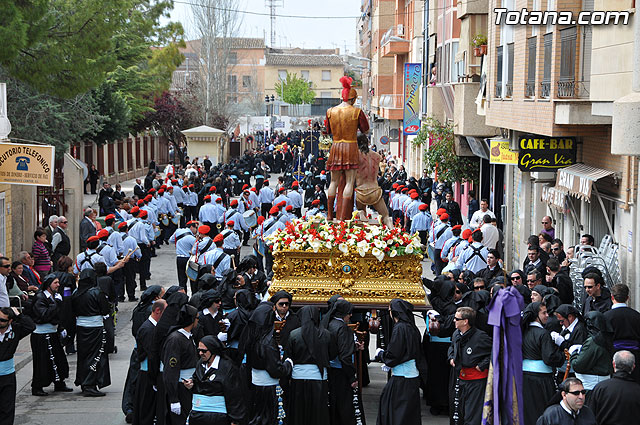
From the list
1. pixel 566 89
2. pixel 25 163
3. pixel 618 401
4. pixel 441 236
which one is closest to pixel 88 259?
pixel 25 163

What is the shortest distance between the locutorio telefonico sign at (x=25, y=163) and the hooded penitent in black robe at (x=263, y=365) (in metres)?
6.55

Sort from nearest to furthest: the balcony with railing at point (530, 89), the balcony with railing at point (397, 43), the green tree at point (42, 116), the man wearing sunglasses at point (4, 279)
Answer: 1. the man wearing sunglasses at point (4, 279)
2. the balcony with railing at point (530, 89)
3. the green tree at point (42, 116)
4. the balcony with railing at point (397, 43)

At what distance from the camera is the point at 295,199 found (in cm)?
2616

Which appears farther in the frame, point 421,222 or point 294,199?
point 294,199

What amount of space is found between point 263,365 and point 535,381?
9.53ft

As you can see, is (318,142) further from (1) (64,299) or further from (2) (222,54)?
(1) (64,299)

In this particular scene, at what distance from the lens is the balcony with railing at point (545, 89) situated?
1617 cm

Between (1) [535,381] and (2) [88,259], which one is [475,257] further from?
(2) [88,259]

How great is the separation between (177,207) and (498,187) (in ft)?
30.1

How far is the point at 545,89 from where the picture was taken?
1642 centimetres

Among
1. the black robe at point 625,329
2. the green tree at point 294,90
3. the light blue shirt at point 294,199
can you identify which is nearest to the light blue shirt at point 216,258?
the black robe at point 625,329

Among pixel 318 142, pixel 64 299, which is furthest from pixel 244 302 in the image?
pixel 318 142

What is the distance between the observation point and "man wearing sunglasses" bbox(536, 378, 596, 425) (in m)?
7.65

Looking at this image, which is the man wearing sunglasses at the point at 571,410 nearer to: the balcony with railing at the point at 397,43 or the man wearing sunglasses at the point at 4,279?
the man wearing sunglasses at the point at 4,279
